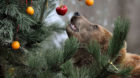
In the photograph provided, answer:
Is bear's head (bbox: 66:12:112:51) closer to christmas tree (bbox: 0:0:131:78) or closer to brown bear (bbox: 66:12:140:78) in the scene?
brown bear (bbox: 66:12:140:78)

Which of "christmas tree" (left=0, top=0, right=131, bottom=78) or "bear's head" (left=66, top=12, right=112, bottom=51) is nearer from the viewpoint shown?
"christmas tree" (left=0, top=0, right=131, bottom=78)

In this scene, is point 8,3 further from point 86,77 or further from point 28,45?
point 86,77

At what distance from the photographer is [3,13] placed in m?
1.54

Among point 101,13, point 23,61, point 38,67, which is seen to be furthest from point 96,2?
point 38,67

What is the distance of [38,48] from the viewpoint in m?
1.84

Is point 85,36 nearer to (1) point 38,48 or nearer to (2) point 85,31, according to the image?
(2) point 85,31

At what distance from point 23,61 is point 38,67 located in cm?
51

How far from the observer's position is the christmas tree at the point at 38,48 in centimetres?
114

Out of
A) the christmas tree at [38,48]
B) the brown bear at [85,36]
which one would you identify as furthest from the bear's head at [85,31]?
the christmas tree at [38,48]

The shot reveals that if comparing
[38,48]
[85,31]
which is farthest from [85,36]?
[38,48]

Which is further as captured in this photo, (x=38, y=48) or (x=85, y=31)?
(x=85, y=31)

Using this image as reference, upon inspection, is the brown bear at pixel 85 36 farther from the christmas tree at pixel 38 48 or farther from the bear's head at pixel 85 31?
A: the christmas tree at pixel 38 48

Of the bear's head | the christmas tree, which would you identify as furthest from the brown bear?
the christmas tree

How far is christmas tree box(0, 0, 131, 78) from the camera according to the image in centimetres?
114
